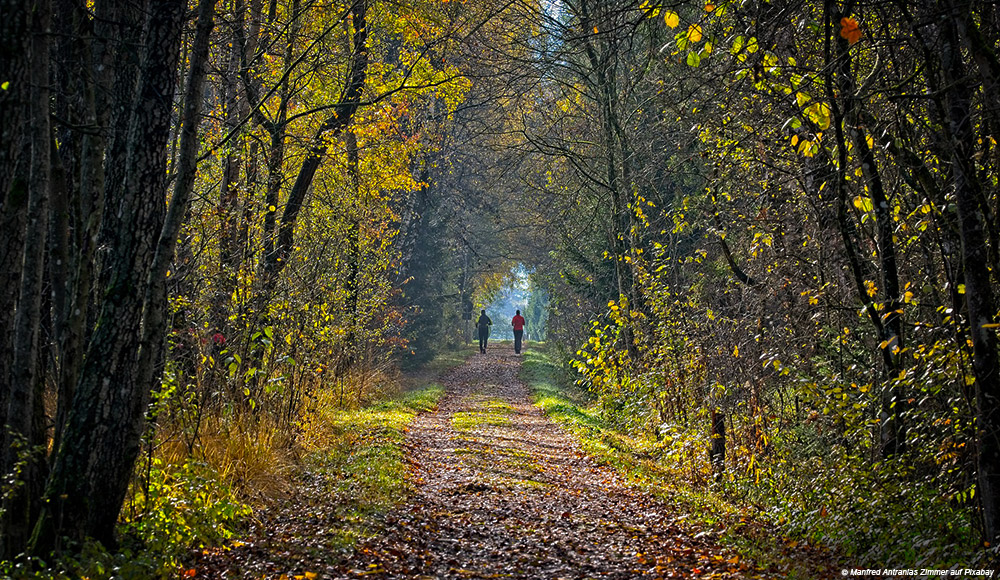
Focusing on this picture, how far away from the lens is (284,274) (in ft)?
31.0

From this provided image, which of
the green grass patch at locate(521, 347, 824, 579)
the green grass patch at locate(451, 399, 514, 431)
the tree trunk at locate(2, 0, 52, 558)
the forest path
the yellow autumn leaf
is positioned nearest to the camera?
the yellow autumn leaf

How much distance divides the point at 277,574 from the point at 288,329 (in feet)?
15.4

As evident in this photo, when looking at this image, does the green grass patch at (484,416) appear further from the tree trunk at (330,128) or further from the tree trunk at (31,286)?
the tree trunk at (31,286)

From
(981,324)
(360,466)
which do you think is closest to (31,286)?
(360,466)

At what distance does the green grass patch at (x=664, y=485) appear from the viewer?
5.83 m

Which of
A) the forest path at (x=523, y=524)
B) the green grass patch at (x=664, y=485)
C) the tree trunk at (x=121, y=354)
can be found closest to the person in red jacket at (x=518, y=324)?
the green grass patch at (x=664, y=485)

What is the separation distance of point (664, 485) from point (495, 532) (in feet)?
9.60

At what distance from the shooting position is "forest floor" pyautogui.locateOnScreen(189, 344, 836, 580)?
17.6 ft

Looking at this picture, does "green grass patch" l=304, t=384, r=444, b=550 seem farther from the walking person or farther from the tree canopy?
the walking person

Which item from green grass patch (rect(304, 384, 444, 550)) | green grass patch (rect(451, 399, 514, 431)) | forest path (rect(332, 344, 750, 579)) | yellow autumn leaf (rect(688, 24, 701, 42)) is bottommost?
green grass patch (rect(451, 399, 514, 431))

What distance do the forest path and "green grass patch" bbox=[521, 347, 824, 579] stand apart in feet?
0.69

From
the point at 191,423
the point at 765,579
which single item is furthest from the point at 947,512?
the point at 191,423

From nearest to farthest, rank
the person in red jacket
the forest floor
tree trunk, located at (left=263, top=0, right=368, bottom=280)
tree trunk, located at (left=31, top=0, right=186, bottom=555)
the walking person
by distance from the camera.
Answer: tree trunk, located at (left=31, top=0, right=186, bottom=555)
the forest floor
tree trunk, located at (left=263, top=0, right=368, bottom=280)
the person in red jacket
the walking person

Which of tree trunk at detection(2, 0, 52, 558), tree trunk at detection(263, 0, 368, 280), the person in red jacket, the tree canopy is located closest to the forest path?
the tree canopy
